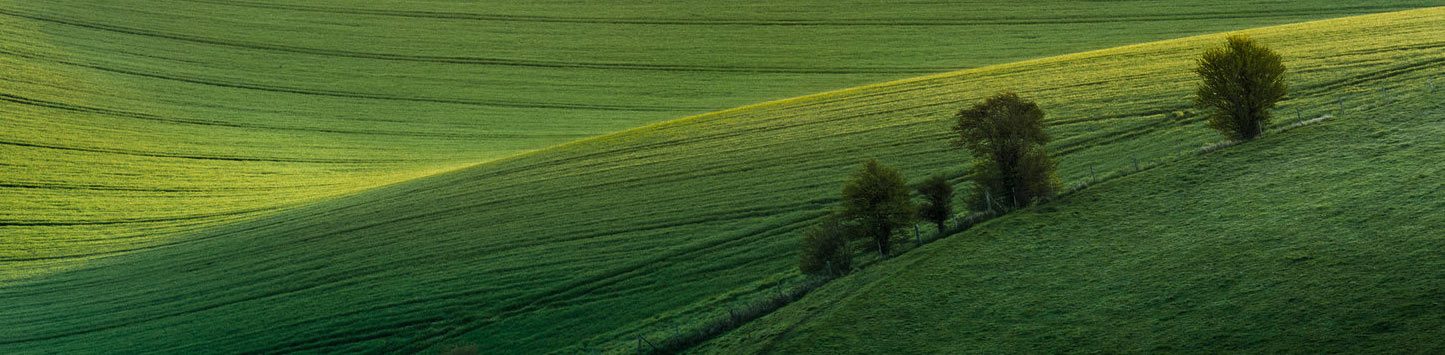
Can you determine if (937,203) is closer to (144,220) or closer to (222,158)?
(144,220)

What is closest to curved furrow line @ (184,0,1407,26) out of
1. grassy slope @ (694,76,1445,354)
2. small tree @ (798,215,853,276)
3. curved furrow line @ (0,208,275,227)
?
curved furrow line @ (0,208,275,227)

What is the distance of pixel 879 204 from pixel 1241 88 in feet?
35.4

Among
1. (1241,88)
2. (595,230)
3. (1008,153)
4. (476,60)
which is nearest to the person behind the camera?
(1008,153)

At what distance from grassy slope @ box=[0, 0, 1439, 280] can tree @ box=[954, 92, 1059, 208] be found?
29.0 meters

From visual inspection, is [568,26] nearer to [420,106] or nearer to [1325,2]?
[420,106]

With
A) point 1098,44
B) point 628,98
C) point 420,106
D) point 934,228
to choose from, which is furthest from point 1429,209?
point 420,106

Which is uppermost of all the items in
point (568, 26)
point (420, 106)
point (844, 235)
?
point (568, 26)

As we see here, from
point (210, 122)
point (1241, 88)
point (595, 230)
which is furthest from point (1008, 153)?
point (210, 122)

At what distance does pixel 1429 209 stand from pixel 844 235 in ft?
40.1

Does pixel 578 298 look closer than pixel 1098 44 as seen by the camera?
Yes

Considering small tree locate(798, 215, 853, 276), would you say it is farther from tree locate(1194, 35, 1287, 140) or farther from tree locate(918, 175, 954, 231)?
tree locate(1194, 35, 1287, 140)

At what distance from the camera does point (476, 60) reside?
72938mm

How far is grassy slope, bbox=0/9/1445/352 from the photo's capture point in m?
31.9

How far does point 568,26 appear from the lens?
78438mm
